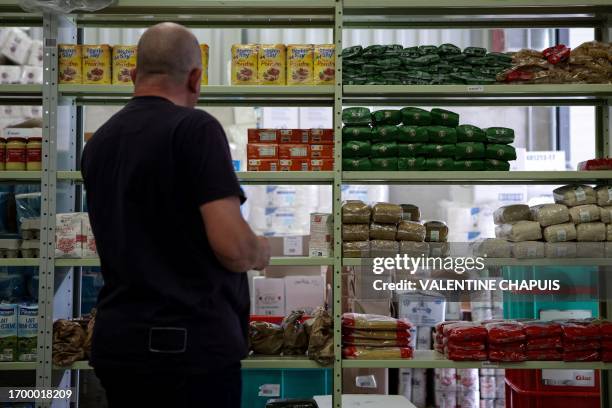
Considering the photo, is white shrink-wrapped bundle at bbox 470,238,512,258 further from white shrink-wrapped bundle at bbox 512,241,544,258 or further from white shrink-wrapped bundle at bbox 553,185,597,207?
white shrink-wrapped bundle at bbox 553,185,597,207

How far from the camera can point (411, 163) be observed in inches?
128

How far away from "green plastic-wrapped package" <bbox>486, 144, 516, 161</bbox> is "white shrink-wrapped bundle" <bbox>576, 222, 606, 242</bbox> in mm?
468

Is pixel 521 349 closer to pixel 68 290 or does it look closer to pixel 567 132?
pixel 68 290

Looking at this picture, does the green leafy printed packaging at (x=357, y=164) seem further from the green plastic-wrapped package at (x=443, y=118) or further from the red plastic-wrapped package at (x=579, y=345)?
the red plastic-wrapped package at (x=579, y=345)

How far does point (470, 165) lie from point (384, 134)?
43 centimetres

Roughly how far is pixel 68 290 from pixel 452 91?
2.11 meters

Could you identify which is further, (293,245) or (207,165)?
(293,245)

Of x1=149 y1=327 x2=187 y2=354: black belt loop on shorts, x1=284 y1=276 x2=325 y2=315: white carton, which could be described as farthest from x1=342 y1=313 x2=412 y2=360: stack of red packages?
x1=284 y1=276 x2=325 y2=315: white carton

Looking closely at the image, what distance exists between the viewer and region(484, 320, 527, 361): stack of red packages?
3.14 m

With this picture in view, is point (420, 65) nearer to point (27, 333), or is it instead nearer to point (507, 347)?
point (507, 347)

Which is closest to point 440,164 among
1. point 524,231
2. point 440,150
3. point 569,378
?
point 440,150

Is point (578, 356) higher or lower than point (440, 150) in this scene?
lower

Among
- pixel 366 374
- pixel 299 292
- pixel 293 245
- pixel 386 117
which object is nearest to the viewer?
pixel 386 117

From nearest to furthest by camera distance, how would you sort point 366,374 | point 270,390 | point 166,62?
point 166,62 < point 270,390 < point 366,374
